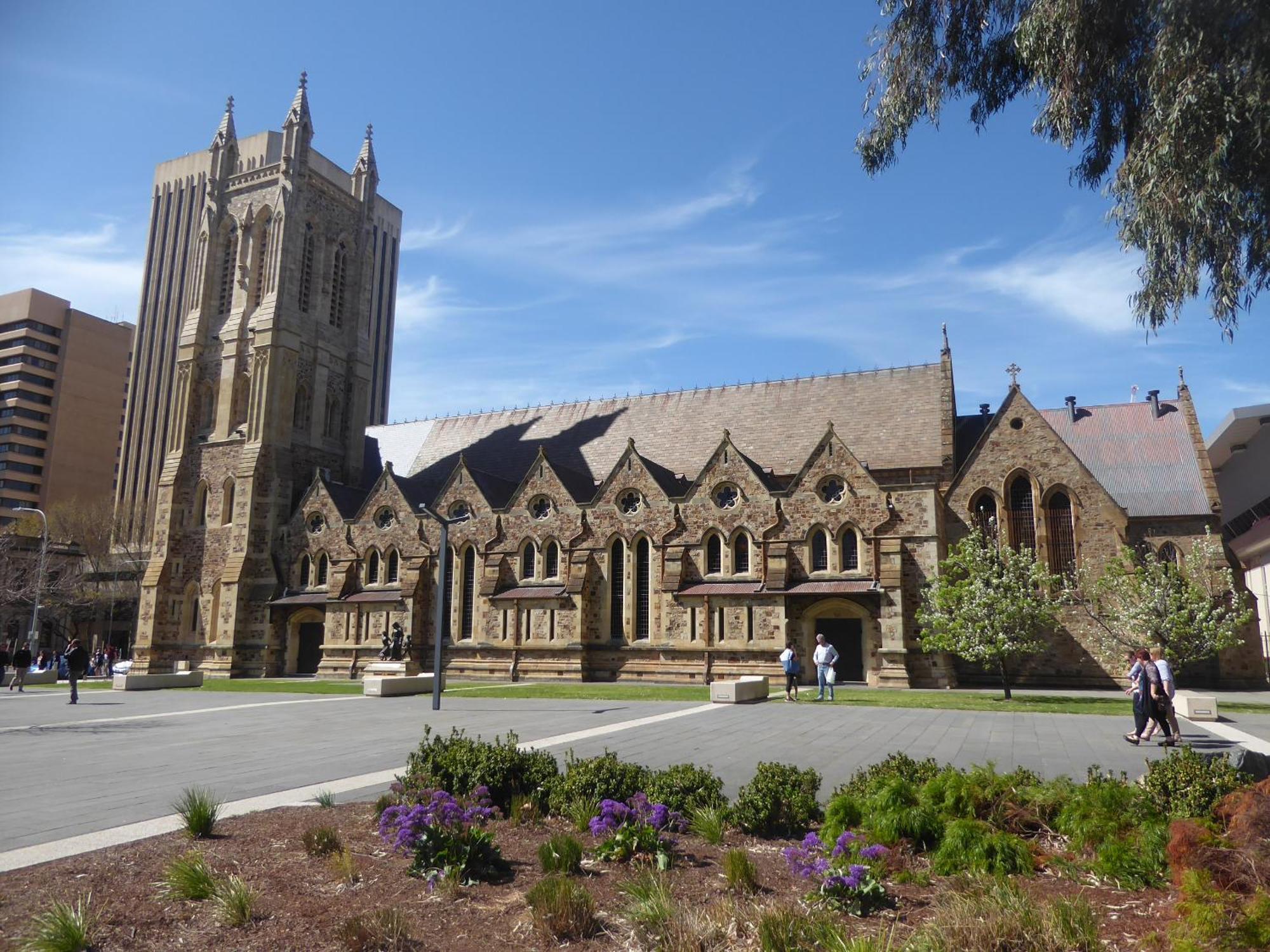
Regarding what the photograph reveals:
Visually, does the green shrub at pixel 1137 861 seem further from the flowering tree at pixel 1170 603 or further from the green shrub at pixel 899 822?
the flowering tree at pixel 1170 603

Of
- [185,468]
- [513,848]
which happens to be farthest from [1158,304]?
[185,468]

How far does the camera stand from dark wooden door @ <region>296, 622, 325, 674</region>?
4684 cm

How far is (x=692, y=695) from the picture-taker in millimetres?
29516

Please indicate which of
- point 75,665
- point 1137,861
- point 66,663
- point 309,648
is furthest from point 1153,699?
point 309,648

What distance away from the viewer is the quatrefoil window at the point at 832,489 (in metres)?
37.2

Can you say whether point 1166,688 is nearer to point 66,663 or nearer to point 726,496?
point 726,496

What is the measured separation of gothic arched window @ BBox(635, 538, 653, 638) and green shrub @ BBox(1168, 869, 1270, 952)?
3332 centimetres

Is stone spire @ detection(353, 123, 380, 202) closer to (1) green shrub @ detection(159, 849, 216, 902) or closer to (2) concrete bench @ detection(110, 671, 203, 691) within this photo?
(2) concrete bench @ detection(110, 671, 203, 691)

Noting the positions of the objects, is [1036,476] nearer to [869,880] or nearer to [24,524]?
[869,880]

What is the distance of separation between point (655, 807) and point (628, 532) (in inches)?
1266

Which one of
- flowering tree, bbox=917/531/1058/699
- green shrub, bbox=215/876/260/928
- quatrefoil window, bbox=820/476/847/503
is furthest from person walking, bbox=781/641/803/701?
green shrub, bbox=215/876/260/928

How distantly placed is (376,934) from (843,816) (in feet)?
14.9

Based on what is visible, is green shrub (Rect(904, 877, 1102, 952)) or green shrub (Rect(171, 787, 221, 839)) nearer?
green shrub (Rect(904, 877, 1102, 952))

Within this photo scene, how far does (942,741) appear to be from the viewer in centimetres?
1625
